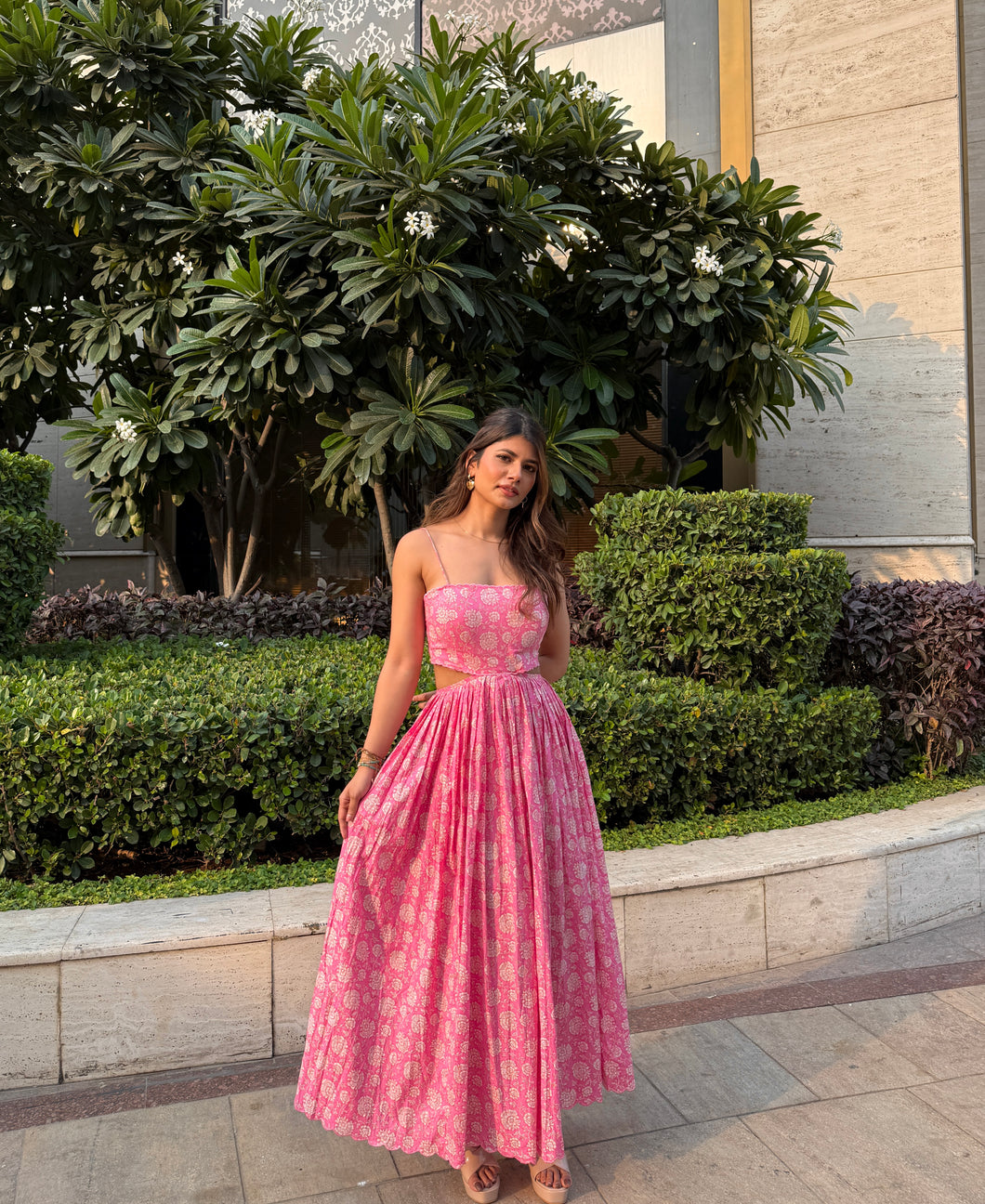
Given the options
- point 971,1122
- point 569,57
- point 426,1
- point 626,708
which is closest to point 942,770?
point 626,708

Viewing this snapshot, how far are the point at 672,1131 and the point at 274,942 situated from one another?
4.03 feet

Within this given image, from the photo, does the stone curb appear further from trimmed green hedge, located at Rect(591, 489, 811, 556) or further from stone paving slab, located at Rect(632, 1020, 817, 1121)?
trimmed green hedge, located at Rect(591, 489, 811, 556)

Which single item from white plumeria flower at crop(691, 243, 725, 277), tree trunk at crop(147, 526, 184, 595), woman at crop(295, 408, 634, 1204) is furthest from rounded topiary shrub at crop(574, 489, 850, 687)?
tree trunk at crop(147, 526, 184, 595)

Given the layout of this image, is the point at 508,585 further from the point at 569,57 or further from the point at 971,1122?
the point at 569,57

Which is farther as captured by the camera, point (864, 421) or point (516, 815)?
point (864, 421)

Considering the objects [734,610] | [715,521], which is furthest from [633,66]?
[734,610]

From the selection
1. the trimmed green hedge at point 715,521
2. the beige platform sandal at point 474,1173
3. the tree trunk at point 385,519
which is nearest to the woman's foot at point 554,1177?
the beige platform sandal at point 474,1173

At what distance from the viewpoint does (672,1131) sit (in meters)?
2.58

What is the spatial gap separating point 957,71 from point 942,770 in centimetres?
478

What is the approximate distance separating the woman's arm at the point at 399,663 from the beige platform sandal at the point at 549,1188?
2.95 feet

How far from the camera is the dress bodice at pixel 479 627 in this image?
90.6 inches

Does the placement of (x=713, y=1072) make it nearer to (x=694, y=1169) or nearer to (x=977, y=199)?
(x=694, y=1169)

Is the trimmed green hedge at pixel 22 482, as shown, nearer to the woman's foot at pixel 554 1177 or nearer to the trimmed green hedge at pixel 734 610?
the trimmed green hedge at pixel 734 610

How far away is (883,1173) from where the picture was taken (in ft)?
7.75
